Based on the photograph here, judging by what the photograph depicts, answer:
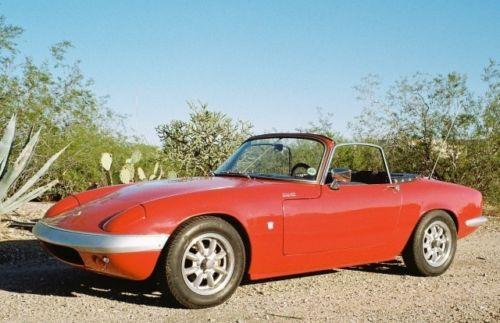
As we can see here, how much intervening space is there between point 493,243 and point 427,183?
10.2ft

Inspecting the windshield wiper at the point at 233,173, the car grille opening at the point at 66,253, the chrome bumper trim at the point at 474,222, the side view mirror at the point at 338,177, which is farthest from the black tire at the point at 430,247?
the car grille opening at the point at 66,253

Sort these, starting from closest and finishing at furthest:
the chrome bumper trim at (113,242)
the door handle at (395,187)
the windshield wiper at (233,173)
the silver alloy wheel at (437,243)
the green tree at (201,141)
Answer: the chrome bumper trim at (113,242) → the windshield wiper at (233,173) → the door handle at (395,187) → the silver alloy wheel at (437,243) → the green tree at (201,141)

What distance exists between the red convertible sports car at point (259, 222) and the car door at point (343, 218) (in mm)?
10

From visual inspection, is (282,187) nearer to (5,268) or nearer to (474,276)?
(474,276)

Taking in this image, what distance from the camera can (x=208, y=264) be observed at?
168 inches

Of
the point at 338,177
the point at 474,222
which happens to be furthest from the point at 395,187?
the point at 474,222

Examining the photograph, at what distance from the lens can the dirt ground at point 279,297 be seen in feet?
13.4

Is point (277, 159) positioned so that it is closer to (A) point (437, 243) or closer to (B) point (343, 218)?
(B) point (343, 218)

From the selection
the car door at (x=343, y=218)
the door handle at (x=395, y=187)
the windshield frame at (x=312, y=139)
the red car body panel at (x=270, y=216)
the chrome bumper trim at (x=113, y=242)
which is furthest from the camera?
the door handle at (x=395, y=187)

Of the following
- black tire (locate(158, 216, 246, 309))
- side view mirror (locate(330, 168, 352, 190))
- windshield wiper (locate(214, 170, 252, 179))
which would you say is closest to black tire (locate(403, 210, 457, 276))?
side view mirror (locate(330, 168, 352, 190))

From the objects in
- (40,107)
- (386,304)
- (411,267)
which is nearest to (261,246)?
(386,304)

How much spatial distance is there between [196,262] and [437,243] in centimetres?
297

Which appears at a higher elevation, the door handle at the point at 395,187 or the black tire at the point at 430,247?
the door handle at the point at 395,187

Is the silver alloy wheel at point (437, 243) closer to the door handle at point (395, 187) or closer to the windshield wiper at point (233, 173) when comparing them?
the door handle at point (395, 187)
